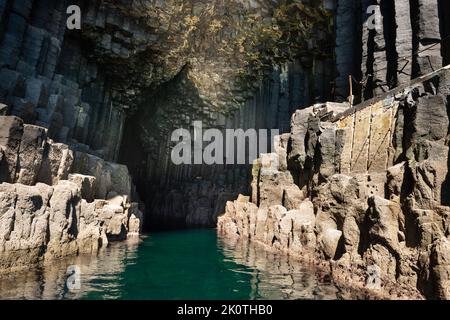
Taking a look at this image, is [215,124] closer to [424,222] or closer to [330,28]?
[330,28]

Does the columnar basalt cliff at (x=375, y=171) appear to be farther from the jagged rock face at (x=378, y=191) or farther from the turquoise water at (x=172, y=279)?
the turquoise water at (x=172, y=279)

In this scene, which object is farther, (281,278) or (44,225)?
(44,225)

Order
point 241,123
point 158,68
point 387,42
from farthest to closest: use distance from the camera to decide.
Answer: point 241,123 → point 158,68 → point 387,42

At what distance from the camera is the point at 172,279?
513 inches

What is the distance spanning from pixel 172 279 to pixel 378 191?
28.5 ft

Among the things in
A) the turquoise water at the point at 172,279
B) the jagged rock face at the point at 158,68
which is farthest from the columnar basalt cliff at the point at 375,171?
the jagged rock face at the point at 158,68

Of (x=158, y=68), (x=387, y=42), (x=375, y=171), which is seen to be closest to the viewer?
(x=375, y=171)

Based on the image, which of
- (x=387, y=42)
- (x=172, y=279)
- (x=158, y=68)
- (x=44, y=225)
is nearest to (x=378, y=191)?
(x=172, y=279)

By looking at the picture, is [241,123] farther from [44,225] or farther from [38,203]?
[44,225]

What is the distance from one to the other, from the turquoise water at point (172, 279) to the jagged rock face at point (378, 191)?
175 centimetres

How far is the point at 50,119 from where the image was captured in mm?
22000

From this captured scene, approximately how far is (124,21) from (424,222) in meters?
27.7

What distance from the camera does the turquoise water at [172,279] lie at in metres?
10.4

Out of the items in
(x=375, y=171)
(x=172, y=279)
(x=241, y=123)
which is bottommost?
(x=172, y=279)
